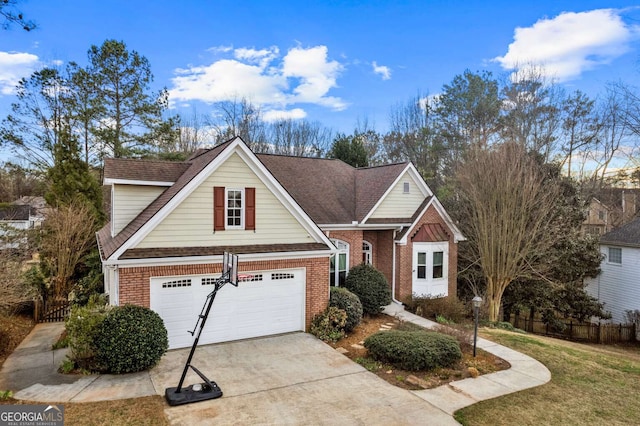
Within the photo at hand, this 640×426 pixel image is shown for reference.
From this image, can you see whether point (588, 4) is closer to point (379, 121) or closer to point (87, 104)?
point (379, 121)

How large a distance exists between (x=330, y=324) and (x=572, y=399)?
21.9 feet

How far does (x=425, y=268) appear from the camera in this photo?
18250 millimetres

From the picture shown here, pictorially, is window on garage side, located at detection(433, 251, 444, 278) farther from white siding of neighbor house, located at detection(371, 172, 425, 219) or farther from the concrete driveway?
the concrete driveway

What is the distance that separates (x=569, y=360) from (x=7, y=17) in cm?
1642

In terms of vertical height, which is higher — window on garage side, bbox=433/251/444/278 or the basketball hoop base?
window on garage side, bbox=433/251/444/278

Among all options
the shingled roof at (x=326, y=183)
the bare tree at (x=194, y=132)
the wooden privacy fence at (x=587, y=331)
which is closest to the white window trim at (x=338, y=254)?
the shingled roof at (x=326, y=183)

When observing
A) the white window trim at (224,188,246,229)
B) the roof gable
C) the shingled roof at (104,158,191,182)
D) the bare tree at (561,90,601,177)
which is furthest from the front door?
the bare tree at (561,90,601,177)

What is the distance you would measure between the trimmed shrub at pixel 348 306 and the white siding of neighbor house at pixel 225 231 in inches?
87.9

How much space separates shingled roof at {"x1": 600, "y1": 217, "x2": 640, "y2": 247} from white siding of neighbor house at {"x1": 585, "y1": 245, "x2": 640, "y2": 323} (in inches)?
14.9

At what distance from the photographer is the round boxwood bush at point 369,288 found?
15555 millimetres

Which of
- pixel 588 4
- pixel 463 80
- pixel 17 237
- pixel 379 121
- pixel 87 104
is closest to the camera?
pixel 588 4

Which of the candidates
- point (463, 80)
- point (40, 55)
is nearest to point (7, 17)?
point (40, 55)

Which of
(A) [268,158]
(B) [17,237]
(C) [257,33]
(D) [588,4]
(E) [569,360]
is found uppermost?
(C) [257,33]

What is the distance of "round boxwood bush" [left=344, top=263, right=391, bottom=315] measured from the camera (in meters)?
15.6
